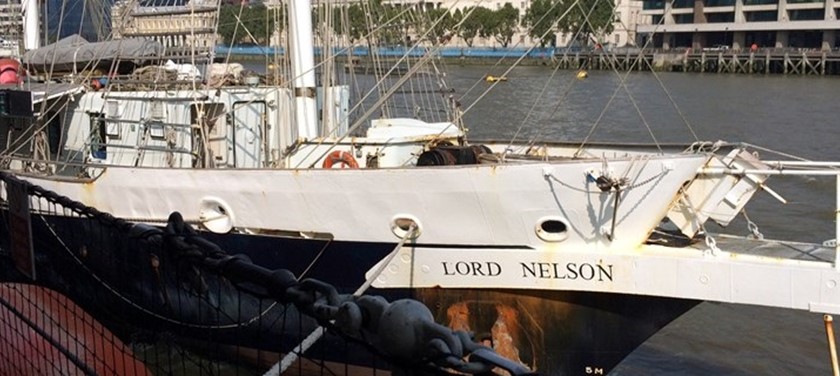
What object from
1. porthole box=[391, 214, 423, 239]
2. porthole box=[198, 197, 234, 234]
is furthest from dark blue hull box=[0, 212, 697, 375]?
porthole box=[391, 214, 423, 239]

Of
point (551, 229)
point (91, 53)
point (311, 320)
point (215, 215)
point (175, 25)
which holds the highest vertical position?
point (175, 25)

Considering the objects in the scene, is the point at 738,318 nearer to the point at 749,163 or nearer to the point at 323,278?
the point at 749,163

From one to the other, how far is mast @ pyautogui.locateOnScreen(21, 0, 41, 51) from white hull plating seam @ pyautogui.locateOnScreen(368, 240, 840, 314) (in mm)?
11913

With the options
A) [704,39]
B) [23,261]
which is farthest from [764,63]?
[23,261]

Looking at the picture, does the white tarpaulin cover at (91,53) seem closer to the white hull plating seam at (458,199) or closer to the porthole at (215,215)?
the porthole at (215,215)

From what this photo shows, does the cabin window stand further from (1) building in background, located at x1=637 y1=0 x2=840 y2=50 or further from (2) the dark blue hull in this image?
(1) building in background, located at x1=637 y1=0 x2=840 y2=50

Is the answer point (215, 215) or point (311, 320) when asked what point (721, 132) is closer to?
point (215, 215)

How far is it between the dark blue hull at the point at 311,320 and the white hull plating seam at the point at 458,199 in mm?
301

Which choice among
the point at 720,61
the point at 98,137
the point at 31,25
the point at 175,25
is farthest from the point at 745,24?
the point at 98,137

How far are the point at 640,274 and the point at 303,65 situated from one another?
492 cm

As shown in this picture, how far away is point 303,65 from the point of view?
1125 cm

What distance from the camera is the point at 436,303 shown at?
9.29 m

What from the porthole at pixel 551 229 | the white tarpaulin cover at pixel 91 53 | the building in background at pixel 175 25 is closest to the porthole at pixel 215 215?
the building in background at pixel 175 25

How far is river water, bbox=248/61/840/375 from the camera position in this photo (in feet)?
40.7
